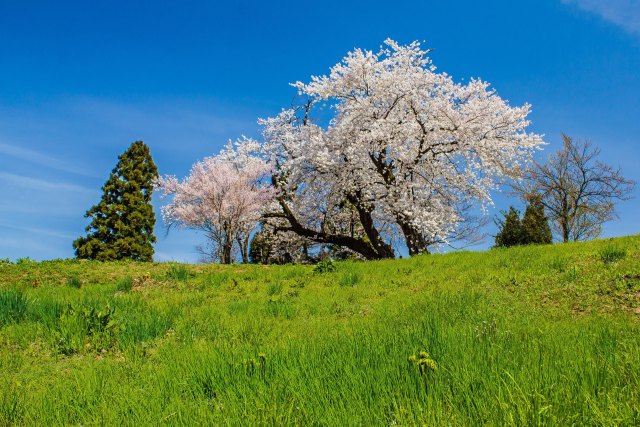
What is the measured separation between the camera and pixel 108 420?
3.38 meters

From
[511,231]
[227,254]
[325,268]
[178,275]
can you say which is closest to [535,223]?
[511,231]

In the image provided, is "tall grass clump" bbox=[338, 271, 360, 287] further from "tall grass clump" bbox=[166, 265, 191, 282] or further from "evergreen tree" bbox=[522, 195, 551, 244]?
"evergreen tree" bbox=[522, 195, 551, 244]

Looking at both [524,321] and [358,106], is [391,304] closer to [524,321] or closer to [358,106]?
[524,321]

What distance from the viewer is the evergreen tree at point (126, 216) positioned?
3225 cm

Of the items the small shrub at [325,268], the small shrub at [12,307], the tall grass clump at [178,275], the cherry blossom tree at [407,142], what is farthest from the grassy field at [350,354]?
the cherry blossom tree at [407,142]

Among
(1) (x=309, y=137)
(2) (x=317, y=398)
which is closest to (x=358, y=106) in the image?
(1) (x=309, y=137)

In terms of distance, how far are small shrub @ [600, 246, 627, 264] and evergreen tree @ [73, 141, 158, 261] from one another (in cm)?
2892

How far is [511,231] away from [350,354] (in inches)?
1355

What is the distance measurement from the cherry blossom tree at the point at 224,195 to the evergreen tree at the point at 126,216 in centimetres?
145

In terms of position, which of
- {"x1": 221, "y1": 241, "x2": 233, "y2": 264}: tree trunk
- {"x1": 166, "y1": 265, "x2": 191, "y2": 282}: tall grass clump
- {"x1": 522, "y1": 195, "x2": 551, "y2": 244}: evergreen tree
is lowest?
{"x1": 166, "y1": 265, "x2": 191, "y2": 282}: tall grass clump

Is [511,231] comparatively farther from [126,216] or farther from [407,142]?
[126,216]

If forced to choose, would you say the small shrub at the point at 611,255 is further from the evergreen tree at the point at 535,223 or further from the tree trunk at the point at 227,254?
the evergreen tree at the point at 535,223

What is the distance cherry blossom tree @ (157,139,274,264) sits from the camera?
106 feet

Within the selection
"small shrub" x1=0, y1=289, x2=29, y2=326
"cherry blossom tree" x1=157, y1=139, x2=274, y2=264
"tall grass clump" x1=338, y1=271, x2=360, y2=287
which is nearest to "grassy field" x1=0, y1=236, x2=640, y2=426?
"small shrub" x1=0, y1=289, x2=29, y2=326
